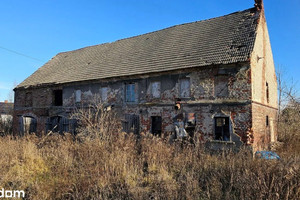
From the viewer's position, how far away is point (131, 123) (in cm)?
1327

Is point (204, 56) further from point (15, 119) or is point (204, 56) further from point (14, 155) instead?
point (15, 119)

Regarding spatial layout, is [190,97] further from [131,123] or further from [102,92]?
[102,92]

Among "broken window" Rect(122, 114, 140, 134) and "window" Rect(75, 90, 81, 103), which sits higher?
"window" Rect(75, 90, 81, 103)

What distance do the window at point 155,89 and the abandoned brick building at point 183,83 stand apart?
60 millimetres

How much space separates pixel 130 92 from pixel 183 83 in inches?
143

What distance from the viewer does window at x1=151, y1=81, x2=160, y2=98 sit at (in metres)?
12.6

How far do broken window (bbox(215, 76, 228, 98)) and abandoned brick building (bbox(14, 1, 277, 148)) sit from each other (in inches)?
1.9

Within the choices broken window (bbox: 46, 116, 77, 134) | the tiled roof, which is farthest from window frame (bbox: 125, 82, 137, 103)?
broken window (bbox: 46, 116, 77, 134)

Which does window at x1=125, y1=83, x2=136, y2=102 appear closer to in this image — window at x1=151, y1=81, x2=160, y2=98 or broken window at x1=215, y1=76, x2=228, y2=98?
window at x1=151, y1=81, x2=160, y2=98

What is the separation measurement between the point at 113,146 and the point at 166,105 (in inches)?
214

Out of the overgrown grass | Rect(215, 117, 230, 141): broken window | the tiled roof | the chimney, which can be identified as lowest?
the overgrown grass

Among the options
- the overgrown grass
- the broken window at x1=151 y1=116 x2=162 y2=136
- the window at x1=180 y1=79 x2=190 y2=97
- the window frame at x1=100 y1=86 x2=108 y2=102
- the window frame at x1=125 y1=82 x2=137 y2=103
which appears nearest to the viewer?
the overgrown grass

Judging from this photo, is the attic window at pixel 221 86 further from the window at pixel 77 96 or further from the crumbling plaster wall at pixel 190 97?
the window at pixel 77 96

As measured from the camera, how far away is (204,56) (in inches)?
464
